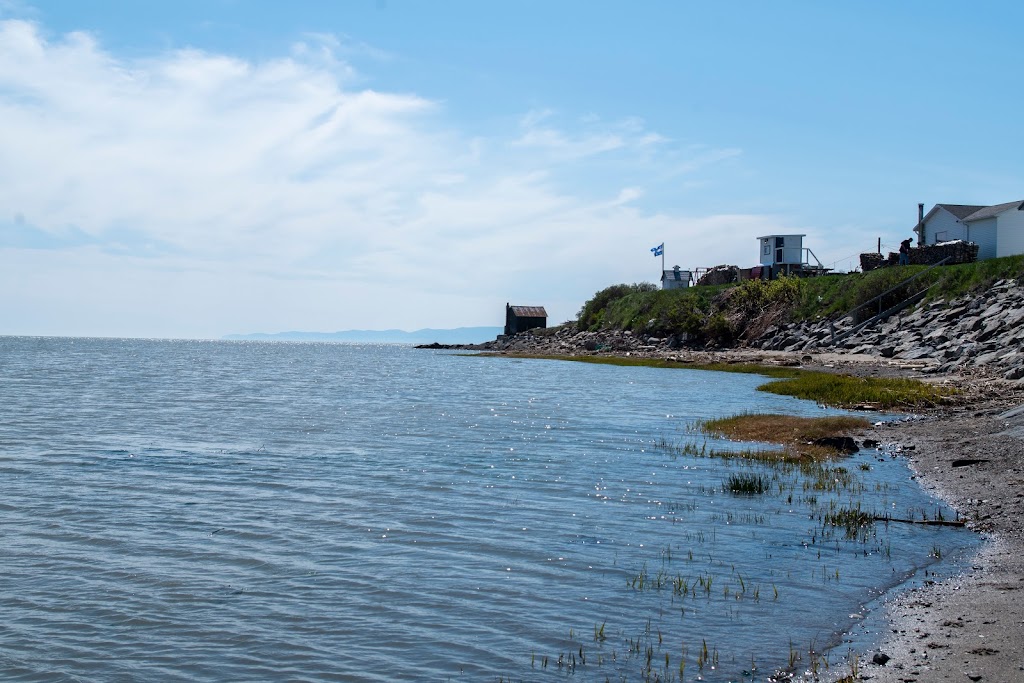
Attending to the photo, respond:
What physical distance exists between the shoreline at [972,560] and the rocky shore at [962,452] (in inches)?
0.7

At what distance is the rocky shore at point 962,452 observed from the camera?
28.9ft

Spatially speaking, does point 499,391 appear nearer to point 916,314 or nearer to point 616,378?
point 616,378

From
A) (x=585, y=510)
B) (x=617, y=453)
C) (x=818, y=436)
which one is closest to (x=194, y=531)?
(x=585, y=510)

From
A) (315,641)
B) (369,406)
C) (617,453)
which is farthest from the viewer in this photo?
(369,406)

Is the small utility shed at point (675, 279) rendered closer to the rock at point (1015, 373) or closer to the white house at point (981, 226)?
the white house at point (981, 226)

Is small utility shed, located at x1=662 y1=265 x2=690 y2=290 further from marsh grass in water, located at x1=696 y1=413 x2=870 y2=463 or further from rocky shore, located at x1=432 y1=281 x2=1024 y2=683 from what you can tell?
marsh grass in water, located at x1=696 y1=413 x2=870 y2=463

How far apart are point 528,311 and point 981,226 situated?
8067 centimetres

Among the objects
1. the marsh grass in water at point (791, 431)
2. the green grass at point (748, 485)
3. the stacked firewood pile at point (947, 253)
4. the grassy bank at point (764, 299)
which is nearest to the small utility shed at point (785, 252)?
the grassy bank at point (764, 299)

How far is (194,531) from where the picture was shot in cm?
1520

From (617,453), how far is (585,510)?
8345mm

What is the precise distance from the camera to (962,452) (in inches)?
824

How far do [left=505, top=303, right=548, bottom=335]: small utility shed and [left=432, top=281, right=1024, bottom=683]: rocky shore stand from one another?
7446cm

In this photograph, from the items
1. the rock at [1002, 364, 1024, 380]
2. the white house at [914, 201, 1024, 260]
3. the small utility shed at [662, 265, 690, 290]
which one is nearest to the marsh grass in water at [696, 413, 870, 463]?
the rock at [1002, 364, 1024, 380]

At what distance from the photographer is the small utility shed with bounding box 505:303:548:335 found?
141 metres
